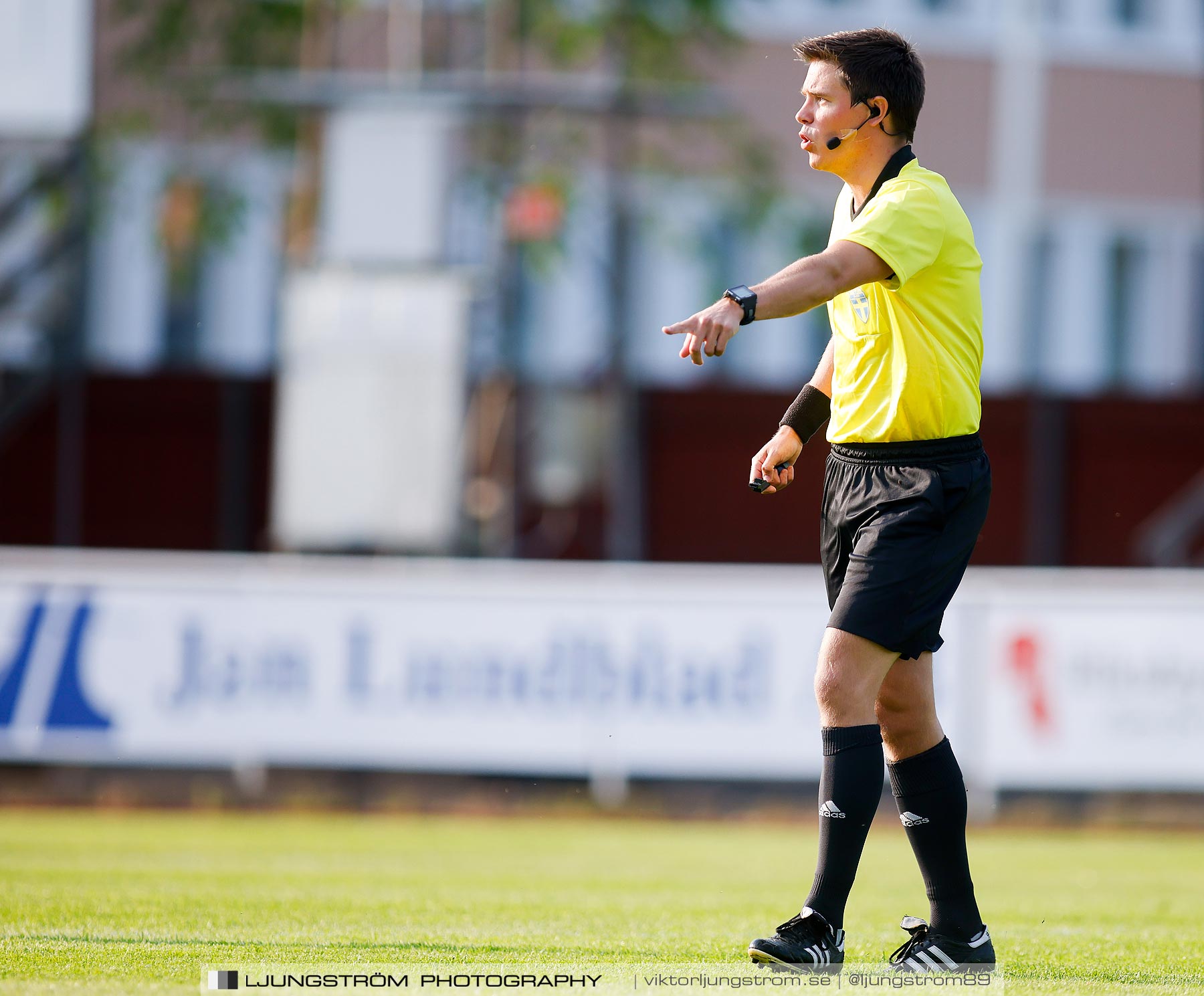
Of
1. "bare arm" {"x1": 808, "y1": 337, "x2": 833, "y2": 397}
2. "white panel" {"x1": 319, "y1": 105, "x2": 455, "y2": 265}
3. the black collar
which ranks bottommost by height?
"bare arm" {"x1": 808, "y1": 337, "x2": 833, "y2": 397}

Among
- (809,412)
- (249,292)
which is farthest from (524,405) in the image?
(809,412)

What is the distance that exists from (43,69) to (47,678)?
16.6 feet

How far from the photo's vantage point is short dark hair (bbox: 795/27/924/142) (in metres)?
4.78

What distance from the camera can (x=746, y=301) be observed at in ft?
14.0

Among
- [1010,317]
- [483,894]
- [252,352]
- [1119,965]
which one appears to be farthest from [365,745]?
[1010,317]

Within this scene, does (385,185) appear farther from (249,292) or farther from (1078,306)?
(1078,306)

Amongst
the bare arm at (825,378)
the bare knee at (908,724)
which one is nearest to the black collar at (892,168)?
the bare arm at (825,378)

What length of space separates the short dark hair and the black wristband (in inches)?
29.9

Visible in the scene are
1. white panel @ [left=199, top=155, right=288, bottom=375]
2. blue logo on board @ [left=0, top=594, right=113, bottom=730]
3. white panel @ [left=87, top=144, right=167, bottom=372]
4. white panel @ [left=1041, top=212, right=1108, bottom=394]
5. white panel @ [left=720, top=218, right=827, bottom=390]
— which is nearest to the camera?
blue logo on board @ [left=0, top=594, right=113, bottom=730]

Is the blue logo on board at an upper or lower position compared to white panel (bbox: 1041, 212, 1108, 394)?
lower

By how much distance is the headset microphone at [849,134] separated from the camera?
15.8 feet

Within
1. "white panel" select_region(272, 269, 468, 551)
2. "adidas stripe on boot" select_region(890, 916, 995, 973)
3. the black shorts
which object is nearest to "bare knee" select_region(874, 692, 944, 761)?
the black shorts

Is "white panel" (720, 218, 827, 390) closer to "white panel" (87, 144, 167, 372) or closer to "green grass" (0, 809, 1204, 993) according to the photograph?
"white panel" (87, 144, 167, 372)

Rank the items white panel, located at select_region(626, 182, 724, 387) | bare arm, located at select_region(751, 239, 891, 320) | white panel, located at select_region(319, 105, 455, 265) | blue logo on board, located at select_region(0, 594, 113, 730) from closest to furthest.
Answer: bare arm, located at select_region(751, 239, 891, 320) < blue logo on board, located at select_region(0, 594, 113, 730) < white panel, located at select_region(319, 105, 455, 265) < white panel, located at select_region(626, 182, 724, 387)
